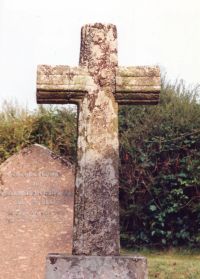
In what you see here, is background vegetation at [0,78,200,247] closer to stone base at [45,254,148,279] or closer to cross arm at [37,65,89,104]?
cross arm at [37,65,89,104]

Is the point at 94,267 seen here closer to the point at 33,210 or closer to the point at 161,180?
the point at 33,210

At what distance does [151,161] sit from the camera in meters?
10.5

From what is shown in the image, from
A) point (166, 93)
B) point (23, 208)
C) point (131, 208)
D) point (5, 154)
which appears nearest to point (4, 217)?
point (23, 208)

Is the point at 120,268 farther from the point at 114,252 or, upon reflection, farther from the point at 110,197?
the point at 110,197

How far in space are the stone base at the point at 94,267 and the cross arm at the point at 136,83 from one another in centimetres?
124

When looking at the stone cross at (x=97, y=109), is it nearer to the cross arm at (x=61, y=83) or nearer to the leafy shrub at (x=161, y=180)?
the cross arm at (x=61, y=83)

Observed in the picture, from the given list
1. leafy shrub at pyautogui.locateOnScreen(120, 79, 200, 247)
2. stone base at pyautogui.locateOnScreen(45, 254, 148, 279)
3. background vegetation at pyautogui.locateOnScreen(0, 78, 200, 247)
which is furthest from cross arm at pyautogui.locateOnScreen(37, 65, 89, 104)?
leafy shrub at pyautogui.locateOnScreen(120, 79, 200, 247)

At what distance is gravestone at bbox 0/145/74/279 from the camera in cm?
852

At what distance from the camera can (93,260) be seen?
3.69 m

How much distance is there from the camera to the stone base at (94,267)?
11.9 ft

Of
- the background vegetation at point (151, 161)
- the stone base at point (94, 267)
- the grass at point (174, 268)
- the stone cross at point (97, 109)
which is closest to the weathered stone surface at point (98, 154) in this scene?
the stone cross at point (97, 109)

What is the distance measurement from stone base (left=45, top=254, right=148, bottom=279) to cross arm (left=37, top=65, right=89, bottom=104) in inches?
47.5

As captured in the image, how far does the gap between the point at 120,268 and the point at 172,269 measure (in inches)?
A: 183

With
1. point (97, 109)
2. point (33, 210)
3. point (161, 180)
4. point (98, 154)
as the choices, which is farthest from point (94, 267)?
point (161, 180)
